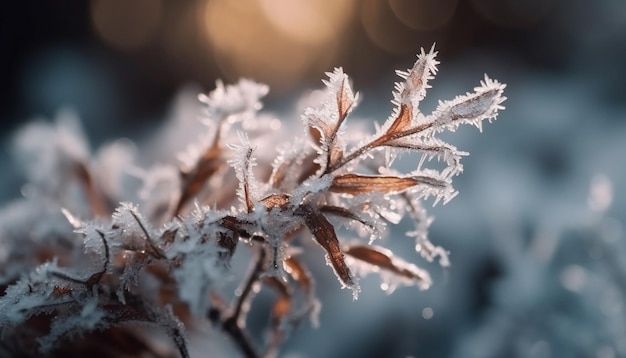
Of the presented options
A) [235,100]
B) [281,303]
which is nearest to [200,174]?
[235,100]

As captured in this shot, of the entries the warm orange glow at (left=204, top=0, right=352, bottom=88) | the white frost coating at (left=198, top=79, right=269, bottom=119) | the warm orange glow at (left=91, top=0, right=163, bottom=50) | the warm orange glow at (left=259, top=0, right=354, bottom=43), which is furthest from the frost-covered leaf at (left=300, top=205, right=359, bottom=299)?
the warm orange glow at (left=91, top=0, right=163, bottom=50)

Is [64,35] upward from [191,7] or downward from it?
downward

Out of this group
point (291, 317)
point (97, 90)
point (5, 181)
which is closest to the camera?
→ point (291, 317)

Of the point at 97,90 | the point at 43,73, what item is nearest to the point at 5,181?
the point at 97,90

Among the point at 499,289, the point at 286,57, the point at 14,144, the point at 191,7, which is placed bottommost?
the point at 14,144

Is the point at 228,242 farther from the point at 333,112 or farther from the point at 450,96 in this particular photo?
the point at 450,96

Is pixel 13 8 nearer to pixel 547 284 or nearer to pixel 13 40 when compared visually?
pixel 13 40
